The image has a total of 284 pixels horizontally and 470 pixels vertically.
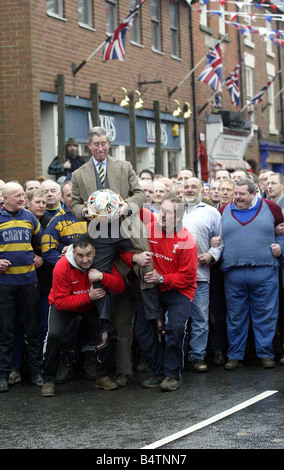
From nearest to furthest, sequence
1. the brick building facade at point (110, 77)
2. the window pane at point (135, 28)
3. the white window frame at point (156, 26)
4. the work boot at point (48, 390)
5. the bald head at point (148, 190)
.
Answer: the work boot at point (48, 390), the bald head at point (148, 190), the brick building facade at point (110, 77), the window pane at point (135, 28), the white window frame at point (156, 26)

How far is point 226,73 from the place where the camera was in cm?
2941

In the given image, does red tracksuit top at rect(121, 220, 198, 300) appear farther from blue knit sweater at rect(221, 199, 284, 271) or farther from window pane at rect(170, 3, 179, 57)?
window pane at rect(170, 3, 179, 57)

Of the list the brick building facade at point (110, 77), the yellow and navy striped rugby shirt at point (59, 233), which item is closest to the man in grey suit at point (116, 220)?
the yellow and navy striped rugby shirt at point (59, 233)

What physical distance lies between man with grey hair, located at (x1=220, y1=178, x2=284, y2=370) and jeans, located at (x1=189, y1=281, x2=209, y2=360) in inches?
11.6

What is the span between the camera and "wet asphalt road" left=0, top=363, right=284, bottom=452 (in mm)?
6629

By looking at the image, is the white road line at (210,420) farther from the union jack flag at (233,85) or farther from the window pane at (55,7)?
the union jack flag at (233,85)

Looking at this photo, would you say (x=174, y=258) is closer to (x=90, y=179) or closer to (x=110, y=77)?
(x=90, y=179)

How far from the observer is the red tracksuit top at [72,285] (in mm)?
8898

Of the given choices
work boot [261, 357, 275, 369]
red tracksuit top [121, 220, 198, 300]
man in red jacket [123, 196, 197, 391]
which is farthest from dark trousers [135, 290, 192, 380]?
work boot [261, 357, 275, 369]

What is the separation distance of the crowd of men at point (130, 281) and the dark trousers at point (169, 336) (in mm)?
12

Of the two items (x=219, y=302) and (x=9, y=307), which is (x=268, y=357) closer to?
(x=219, y=302)

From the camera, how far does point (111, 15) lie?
69.2ft
